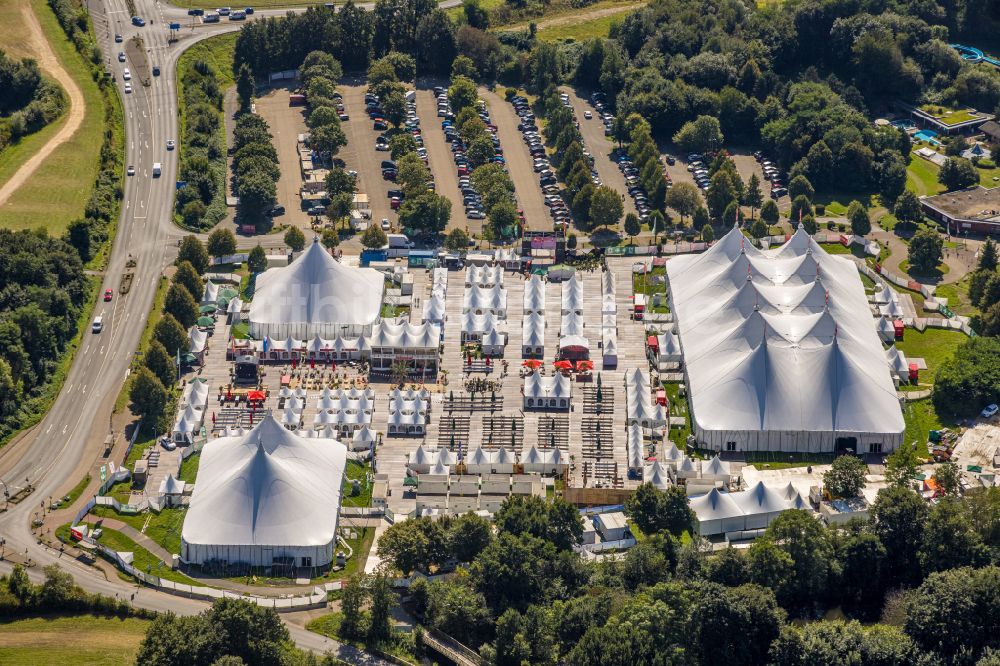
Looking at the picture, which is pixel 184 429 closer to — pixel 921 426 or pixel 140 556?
pixel 140 556

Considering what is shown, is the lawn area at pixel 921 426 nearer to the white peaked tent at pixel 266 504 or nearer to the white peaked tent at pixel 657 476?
the white peaked tent at pixel 657 476

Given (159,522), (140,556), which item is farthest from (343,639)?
(159,522)

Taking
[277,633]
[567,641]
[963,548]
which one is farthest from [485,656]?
[963,548]

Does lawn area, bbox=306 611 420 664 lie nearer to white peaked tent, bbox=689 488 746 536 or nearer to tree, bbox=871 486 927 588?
white peaked tent, bbox=689 488 746 536

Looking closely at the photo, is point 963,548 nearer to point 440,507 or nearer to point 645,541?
point 645,541

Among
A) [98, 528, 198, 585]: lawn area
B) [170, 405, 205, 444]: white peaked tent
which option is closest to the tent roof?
[98, 528, 198, 585]: lawn area
